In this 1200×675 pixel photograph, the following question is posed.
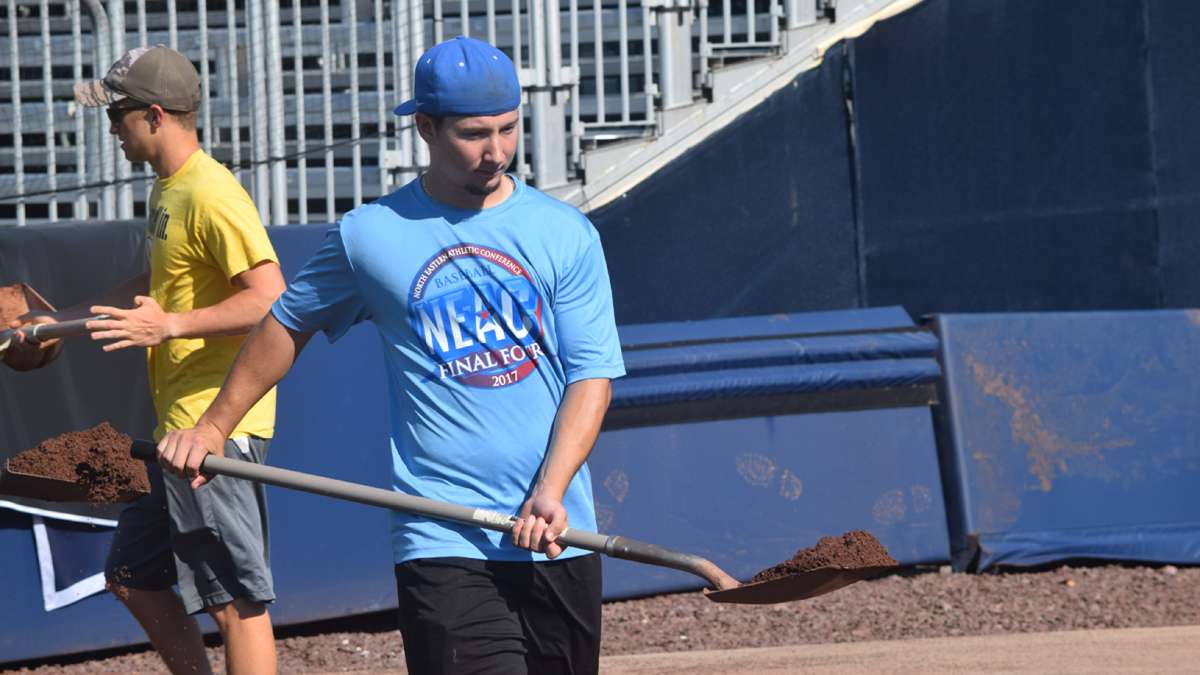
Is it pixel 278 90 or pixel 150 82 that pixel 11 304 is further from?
pixel 278 90

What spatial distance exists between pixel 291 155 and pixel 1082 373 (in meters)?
3.60

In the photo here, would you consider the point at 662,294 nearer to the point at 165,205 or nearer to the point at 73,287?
the point at 73,287

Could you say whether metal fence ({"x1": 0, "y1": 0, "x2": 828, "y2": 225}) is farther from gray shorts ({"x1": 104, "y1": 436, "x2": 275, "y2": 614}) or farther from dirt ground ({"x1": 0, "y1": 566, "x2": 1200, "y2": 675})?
gray shorts ({"x1": 104, "y1": 436, "x2": 275, "y2": 614})

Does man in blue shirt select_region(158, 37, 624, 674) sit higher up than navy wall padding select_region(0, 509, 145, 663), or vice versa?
man in blue shirt select_region(158, 37, 624, 674)

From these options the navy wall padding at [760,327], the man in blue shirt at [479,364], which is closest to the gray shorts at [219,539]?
the man in blue shirt at [479,364]

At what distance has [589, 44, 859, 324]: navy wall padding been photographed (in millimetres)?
8836

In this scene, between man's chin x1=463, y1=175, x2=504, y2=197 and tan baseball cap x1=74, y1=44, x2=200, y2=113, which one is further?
tan baseball cap x1=74, y1=44, x2=200, y2=113

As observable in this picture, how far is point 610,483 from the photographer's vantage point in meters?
7.05

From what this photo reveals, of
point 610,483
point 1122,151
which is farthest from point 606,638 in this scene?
point 1122,151

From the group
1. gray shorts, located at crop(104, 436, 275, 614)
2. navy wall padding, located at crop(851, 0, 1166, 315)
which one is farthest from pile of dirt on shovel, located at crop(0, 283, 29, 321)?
navy wall padding, located at crop(851, 0, 1166, 315)

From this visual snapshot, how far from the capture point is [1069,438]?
24.4ft

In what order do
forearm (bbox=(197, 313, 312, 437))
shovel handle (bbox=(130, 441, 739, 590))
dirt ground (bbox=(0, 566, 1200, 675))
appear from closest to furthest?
shovel handle (bbox=(130, 441, 739, 590)), forearm (bbox=(197, 313, 312, 437)), dirt ground (bbox=(0, 566, 1200, 675))

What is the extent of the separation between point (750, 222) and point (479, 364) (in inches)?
225

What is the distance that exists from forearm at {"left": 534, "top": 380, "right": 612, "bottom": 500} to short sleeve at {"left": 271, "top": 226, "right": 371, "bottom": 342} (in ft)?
1.58
